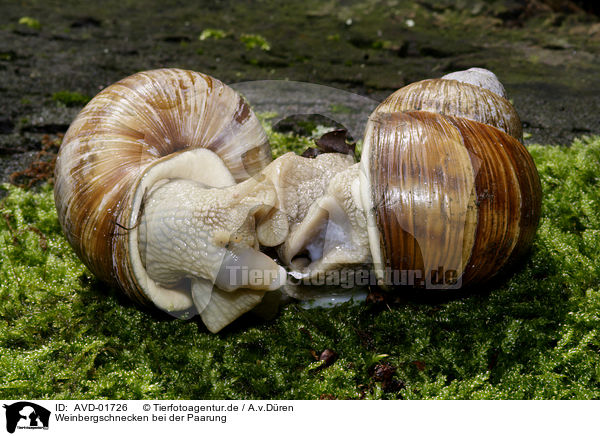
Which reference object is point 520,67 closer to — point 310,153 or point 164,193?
point 310,153

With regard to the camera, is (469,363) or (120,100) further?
(120,100)

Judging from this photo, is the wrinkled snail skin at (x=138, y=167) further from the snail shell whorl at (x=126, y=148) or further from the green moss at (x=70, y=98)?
the green moss at (x=70, y=98)

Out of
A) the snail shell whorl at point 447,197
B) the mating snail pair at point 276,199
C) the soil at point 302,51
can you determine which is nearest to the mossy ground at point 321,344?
the mating snail pair at point 276,199

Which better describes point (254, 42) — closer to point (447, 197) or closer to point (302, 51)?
point (302, 51)

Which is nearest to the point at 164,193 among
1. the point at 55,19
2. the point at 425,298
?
the point at 425,298

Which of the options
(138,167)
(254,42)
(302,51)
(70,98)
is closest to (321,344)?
(138,167)
